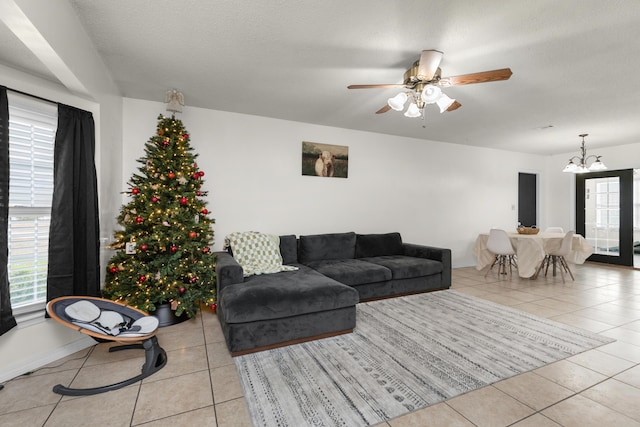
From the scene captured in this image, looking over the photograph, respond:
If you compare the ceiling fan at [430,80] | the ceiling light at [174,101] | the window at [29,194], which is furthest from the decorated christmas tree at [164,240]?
the ceiling fan at [430,80]

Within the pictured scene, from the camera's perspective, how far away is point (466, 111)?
156 inches

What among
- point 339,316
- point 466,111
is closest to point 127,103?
point 339,316

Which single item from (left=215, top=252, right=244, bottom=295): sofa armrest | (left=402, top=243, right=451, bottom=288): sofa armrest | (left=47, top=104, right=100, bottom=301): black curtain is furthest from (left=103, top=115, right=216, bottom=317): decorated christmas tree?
(left=402, top=243, right=451, bottom=288): sofa armrest

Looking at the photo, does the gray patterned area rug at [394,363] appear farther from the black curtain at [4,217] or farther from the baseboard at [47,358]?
the black curtain at [4,217]

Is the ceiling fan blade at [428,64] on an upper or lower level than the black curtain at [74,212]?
upper

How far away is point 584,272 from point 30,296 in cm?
818

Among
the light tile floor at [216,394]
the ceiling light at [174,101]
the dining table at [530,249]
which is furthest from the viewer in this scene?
the dining table at [530,249]

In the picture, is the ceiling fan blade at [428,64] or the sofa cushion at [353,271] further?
the sofa cushion at [353,271]

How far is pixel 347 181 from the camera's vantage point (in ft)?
16.2

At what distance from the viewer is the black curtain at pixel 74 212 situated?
2.26 meters

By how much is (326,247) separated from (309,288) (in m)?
1.62

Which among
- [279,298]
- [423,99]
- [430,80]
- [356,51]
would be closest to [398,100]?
[423,99]

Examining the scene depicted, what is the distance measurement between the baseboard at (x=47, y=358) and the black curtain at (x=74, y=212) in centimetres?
44

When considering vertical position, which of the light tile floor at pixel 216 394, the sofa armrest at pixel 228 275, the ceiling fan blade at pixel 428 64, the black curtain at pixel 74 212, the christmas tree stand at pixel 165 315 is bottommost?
the light tile floor at pixel 216 394
